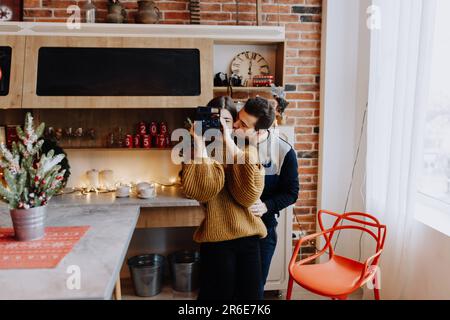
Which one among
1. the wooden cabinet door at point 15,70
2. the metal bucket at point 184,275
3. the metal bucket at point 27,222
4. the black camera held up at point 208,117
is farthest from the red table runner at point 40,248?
the metal bucket at point 184,275

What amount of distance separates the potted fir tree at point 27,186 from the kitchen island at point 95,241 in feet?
0.67

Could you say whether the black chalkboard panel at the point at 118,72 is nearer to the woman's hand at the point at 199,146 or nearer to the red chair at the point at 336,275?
the woman's hand at the point at 199,146

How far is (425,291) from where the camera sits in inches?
86.7

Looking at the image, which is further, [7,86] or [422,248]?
[7,86]

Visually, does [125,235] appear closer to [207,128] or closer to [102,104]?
[207,128]

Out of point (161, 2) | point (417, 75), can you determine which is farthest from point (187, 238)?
point (417, 75)

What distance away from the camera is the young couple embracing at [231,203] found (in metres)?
1.59

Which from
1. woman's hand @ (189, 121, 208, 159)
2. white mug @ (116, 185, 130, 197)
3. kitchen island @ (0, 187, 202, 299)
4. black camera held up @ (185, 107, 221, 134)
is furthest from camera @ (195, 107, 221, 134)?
white mug @ (116, 185, 130, 197)

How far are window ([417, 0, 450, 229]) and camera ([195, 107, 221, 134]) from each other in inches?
45.4

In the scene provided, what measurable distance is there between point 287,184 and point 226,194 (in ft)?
1.35

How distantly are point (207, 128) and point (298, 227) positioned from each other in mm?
1671

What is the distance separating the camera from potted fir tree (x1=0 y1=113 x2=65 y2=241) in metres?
1.47

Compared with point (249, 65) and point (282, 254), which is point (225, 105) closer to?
point (249, 65)

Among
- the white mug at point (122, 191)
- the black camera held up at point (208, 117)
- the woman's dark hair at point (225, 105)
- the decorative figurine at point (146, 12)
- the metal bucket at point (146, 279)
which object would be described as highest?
the decorative figurine at point (146, 12)
